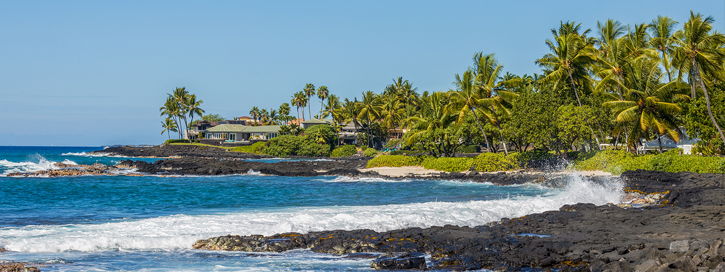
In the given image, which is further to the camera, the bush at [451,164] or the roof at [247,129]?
the roof at [247,129]

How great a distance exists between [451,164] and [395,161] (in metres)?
7.43

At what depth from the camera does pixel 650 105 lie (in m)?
33.1

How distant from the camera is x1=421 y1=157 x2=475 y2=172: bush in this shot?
39.8 m

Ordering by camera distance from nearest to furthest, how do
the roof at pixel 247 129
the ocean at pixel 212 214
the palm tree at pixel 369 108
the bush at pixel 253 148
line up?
the ocean at pixel 212 214 < the palm tree at pixel 369 108 < the bush at pixel 253 148 < the roof at pixel 247 129

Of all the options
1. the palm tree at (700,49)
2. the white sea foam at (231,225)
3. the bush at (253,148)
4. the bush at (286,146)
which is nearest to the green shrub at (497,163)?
the palm tree at (700,49)

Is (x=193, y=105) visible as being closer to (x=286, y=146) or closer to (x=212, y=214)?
(x=286, y=146)

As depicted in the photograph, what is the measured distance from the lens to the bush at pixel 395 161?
150 feet

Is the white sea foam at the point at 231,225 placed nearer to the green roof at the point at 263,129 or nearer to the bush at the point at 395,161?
the bush at the point at 395,161

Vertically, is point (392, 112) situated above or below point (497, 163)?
above

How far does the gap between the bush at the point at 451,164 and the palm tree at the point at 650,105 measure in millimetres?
10701

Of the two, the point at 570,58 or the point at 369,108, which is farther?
the point at 369,108

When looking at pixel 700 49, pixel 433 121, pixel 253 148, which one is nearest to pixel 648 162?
pixel 700 49

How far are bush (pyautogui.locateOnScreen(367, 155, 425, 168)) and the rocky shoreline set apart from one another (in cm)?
2882

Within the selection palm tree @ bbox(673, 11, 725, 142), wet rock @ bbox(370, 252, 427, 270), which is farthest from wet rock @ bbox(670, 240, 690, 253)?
palm tree @ bbox(673, 11, 725, 142)
